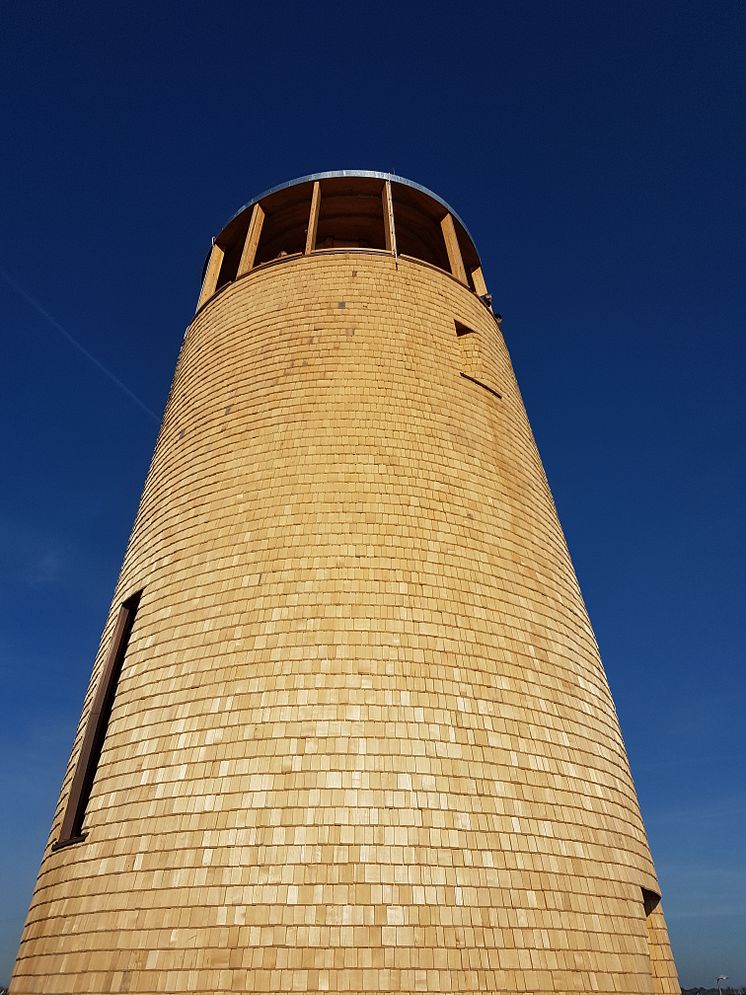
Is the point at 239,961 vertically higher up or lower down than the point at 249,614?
lower down

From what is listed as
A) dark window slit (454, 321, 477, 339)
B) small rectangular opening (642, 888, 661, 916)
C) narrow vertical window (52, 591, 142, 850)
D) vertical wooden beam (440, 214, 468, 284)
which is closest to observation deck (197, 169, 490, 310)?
vertical wooden beam (440, 214, 468, 284)

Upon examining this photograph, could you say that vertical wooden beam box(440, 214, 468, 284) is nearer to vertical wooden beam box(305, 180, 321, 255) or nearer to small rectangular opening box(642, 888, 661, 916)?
vertical wooden beam box(305, 180, 321, 255)

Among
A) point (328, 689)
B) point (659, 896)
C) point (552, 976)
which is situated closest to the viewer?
point (552, 976)

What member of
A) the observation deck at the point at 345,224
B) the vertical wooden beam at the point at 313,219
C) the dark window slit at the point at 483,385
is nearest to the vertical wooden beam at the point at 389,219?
the observation deck at the point at 345,224

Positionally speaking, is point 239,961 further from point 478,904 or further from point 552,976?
point 552,976

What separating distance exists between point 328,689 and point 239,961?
2.74 meters

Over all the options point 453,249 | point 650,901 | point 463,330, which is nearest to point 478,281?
point 453,249

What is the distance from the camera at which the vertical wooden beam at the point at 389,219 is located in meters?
14.5

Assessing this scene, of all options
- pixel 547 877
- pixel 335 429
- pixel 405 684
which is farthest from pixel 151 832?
pixel 335 429

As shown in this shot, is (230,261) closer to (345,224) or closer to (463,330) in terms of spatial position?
(345,224)

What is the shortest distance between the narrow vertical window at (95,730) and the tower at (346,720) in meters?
0.04

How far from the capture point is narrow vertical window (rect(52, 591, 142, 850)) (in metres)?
8.68

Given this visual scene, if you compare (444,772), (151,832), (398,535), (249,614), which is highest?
(398,535)

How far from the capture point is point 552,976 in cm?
678
